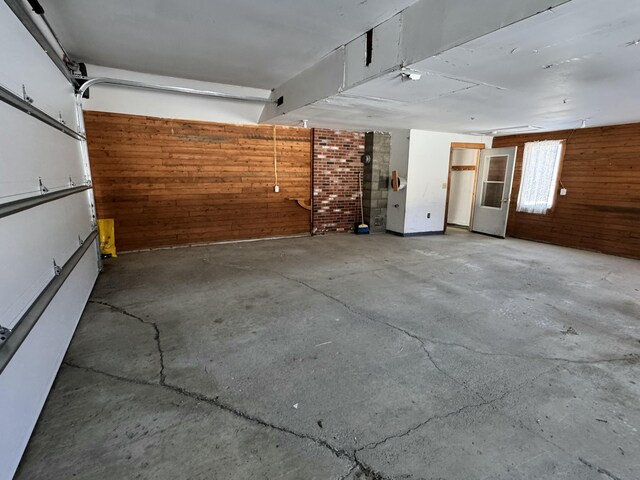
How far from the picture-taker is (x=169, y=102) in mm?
5578

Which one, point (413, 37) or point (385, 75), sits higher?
point (413, 37)

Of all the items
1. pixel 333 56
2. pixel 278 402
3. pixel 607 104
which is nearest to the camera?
pixel 278 402

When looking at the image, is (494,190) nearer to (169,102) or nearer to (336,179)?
(336,179)

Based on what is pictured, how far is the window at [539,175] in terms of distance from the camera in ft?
22.4

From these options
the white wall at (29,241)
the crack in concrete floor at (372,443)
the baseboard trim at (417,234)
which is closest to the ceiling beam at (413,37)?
the crack in concrete floor at (372,443)

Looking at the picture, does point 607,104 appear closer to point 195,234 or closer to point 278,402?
point 278,402

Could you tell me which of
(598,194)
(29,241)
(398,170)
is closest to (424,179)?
(398,170)

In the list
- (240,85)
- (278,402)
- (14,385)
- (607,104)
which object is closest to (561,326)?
(278,402)

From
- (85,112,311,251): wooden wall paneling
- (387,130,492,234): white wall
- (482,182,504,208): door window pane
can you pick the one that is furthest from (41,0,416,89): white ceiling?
(482,182,504,208): door window pane

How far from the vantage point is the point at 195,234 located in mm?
6242

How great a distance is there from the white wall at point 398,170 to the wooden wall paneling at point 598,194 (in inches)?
112

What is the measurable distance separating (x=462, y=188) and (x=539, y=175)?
204cm

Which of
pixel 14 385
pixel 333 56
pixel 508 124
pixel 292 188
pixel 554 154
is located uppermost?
pixel 333 56

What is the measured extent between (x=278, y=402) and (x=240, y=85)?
5.35 metres
